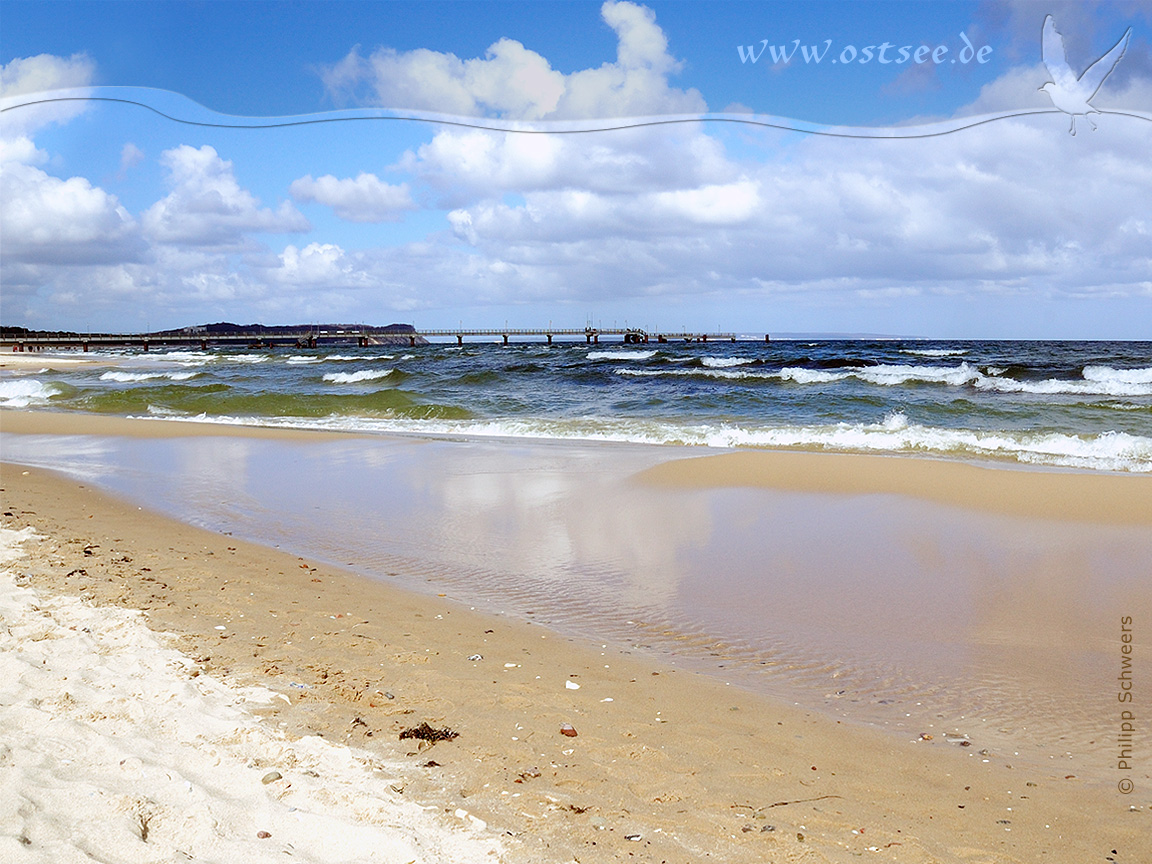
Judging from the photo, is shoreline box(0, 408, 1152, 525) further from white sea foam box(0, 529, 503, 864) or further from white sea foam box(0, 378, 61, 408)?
white sea foam box(0, 378, 61, 408)

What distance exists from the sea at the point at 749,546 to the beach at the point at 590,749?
0.57ft

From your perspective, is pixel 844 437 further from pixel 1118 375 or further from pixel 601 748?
pixel 1118 375

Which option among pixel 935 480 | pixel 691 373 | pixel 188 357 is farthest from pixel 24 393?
pixel 188 357

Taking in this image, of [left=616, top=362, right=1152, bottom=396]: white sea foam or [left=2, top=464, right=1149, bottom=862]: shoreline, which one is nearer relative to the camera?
[left=2, top=464, right=1149, bottom=862]: shoreline

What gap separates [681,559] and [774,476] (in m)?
3.63

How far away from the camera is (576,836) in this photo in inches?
88.7

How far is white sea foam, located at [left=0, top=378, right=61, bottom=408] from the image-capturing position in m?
21.0

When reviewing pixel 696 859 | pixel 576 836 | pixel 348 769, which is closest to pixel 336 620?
pixel 348 769

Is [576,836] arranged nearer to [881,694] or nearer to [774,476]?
[881,694]

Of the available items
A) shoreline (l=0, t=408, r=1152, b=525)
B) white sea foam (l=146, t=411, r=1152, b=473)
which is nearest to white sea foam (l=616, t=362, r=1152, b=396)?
white sea foam (l=146, t=411, r=1152, b=473)

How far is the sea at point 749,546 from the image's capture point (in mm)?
3562

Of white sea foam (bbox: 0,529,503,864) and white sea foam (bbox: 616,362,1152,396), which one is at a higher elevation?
white sea foam (bbox: 616,362,1152,396)

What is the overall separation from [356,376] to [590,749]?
99.4ft

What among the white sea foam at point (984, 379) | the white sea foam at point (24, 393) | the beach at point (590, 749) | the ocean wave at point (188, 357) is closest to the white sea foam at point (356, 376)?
the white sea foam at point (24, 393)
